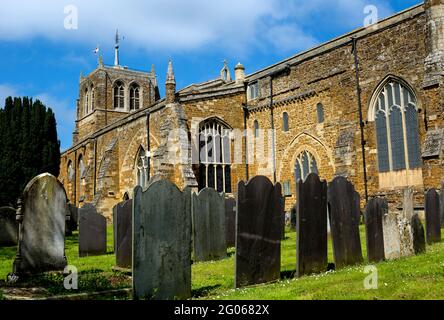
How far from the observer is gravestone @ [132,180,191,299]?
5824mm

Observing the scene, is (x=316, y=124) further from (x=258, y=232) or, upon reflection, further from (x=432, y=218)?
(x=258, y=232)

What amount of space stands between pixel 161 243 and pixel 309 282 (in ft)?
7.27

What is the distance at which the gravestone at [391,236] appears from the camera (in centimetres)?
850

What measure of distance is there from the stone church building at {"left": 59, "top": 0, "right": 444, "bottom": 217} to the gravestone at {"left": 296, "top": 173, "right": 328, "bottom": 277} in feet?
29.1

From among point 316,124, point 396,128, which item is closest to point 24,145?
point 316,124

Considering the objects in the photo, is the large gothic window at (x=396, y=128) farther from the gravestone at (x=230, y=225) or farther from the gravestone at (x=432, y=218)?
the gravestone at (x=230, y=225)

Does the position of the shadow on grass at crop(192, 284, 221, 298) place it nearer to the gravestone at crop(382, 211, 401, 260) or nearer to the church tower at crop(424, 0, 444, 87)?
the gravestone at crop(382, 211, 401, 260)

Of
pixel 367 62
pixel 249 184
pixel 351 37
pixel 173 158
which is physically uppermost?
pixel 351 37

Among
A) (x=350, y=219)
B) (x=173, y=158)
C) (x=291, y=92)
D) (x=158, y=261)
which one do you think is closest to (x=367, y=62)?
(x=291, y=92)

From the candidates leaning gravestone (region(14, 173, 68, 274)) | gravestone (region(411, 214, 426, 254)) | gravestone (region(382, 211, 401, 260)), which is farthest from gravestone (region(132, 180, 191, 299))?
gravestone (region(411, 214, 426, 254))

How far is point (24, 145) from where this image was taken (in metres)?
26.1

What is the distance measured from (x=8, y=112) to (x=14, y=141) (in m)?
2.68
